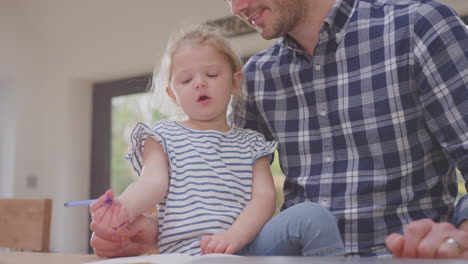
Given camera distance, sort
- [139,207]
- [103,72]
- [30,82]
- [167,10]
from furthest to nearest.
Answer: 1. [30,82]
2. [103,72]
3. [167,10]
4. [139,207]

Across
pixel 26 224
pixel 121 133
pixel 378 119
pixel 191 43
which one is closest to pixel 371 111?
pixel 378 119

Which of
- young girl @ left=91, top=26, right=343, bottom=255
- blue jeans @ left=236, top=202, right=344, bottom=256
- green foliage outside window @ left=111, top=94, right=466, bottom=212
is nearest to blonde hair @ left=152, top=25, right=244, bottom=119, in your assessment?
young girl @ left=91, top=26, right=343, bottom=255

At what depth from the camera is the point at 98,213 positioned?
71cm

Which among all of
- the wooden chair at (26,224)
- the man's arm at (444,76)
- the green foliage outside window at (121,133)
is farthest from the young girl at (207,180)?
the green foliage outside window at (121,133)

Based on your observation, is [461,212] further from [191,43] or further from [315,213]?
[191,43]

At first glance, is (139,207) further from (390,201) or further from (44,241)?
(44,241)

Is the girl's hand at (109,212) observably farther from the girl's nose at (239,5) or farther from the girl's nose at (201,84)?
the girl's nose at (239,5)

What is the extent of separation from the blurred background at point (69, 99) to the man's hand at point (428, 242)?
3121 mm

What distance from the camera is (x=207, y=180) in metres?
0.92

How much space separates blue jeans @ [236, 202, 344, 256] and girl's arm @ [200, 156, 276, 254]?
0.06m

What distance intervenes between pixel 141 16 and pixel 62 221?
1.68m

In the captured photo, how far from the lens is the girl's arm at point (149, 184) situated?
81cm

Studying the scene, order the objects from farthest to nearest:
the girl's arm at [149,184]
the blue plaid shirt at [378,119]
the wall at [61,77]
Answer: the wall at [61,77], the blue plaid shirt at [378,119], the girl's arm at [149,184]

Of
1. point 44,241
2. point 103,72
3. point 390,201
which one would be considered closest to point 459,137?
point 390,201
